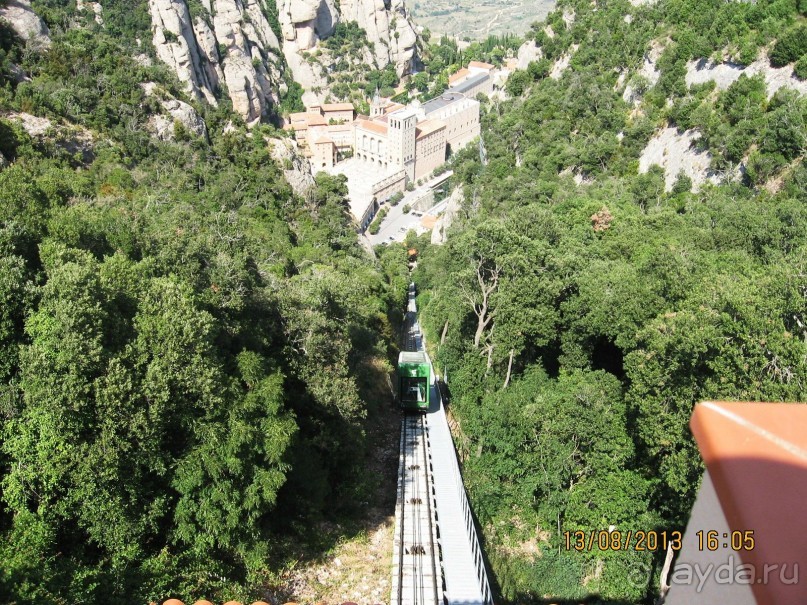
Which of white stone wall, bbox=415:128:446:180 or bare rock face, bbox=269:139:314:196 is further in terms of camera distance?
white stone wall, bbox=415:128:446:180

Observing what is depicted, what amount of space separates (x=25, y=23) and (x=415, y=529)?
54103mm

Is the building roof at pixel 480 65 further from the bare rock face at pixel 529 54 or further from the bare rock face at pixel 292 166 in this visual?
the bare rock face at pixel 292 166

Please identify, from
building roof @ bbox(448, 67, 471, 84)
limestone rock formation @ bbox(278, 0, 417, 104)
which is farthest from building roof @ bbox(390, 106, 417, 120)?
building roof @ bbox(448, 67, 471, 84)

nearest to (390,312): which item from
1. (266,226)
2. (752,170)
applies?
(266,226)

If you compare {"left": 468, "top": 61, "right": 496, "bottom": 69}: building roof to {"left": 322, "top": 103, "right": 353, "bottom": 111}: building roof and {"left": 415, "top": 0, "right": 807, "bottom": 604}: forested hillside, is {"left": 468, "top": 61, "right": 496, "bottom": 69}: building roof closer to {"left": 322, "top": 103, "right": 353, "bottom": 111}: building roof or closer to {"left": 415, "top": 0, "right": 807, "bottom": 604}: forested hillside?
{"left": 322, "top": 103, "right": 353, "bottom": 111}: building roof

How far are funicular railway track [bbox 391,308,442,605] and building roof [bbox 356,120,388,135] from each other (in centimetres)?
8741

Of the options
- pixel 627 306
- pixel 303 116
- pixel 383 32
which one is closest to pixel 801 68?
pixel 627 306

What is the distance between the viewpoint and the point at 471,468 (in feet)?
75.5

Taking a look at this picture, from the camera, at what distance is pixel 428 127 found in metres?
113

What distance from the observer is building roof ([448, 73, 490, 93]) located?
132m

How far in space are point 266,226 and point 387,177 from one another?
61.0 meters

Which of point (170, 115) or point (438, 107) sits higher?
point (438, 107)

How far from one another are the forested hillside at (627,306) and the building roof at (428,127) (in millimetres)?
61204

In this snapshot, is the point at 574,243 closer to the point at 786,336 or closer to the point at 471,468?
the point at 471,468
